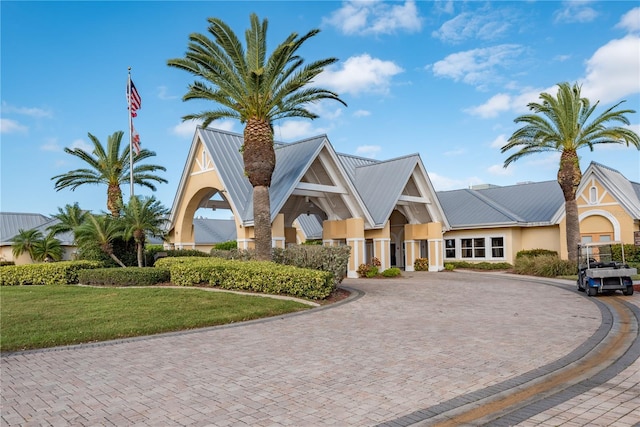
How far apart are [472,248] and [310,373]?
30.2 m

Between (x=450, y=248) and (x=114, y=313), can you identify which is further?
(x=450, y=248)

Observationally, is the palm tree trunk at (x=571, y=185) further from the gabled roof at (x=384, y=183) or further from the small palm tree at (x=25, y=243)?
the small palm tree at (x=25, y=243)

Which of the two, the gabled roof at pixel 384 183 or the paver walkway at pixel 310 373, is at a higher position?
the gabled roof at pixel 384 183

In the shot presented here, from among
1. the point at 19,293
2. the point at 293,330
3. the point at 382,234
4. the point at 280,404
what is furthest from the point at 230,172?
the point at 280,404

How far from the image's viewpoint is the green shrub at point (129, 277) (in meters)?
19.4

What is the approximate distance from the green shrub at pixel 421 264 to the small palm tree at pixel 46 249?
81.7ft

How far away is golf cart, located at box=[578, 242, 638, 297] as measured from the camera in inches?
631

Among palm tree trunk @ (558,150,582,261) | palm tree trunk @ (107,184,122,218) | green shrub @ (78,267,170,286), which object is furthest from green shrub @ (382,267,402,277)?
palm tree trunk @ (107,184,122,218)

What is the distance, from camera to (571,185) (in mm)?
27141

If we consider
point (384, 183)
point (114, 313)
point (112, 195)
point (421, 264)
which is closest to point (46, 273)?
point (112, 195)

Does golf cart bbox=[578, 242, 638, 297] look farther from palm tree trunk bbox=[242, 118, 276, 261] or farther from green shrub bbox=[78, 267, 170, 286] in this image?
green shrub bbox=[78, 267, 170, 286]

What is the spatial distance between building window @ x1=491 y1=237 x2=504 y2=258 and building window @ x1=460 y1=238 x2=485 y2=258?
83 cm

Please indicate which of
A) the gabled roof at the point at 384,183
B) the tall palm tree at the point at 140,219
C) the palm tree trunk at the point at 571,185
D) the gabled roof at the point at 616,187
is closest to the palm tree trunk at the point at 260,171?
the tall palm tree at the point at 140,219

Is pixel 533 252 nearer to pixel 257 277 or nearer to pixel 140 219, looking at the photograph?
pixel 257 277
